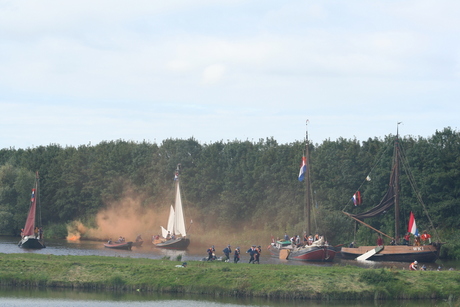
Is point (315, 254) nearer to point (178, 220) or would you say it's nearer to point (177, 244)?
point (177, 244)

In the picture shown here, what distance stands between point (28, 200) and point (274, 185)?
4107 cm

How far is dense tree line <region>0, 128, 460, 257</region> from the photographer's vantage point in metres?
81.1

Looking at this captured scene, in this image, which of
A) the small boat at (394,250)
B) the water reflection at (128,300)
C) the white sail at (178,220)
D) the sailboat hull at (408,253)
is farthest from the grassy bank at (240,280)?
the white sail at (178,220)

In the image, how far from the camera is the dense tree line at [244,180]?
3194 inches

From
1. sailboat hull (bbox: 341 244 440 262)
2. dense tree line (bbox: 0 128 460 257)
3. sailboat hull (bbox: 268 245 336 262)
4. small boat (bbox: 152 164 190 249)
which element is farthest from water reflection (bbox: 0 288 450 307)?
small boat (bbox: 152 164 190 249)

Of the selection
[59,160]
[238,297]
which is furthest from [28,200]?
[238,297]

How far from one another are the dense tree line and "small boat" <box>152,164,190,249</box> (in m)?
12.0

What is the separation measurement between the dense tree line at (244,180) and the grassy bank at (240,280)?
103 feet

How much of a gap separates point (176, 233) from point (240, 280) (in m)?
45.6

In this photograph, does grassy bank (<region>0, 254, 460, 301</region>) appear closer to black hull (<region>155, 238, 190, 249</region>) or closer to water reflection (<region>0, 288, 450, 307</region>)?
water reflection (<region>0, 288, 450, 307</region>)

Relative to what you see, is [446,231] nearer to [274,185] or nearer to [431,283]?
[274,185]

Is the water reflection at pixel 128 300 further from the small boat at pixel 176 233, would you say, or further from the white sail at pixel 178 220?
the white sail at pixel 178 220

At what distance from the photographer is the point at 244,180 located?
100812 millimetres

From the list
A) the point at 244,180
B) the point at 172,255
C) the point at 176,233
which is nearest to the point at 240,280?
the point at 172,255
